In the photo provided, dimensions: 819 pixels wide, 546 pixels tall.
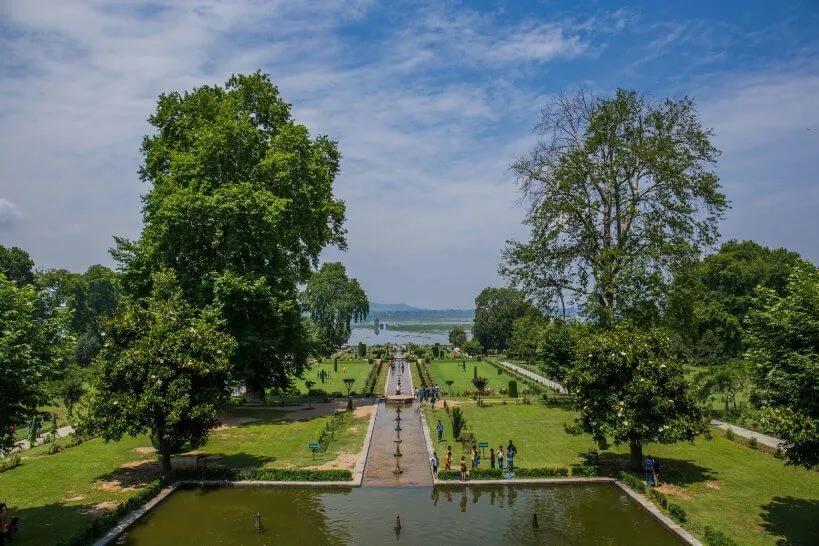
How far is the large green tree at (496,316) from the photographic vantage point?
9812 cm

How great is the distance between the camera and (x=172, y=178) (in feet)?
118

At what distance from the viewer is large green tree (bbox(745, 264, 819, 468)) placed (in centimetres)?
1622

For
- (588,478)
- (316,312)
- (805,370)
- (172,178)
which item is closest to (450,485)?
(588,478)

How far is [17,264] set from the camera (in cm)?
7181

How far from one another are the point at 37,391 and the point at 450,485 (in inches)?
598

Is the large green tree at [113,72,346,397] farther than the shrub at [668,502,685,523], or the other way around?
the large green tree at [113,72,346,397]

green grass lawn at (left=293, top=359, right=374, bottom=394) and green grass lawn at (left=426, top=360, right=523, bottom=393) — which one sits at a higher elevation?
green grass lawn at (left=426, top=360, right=523, bottom=393)

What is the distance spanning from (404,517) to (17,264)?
238ft

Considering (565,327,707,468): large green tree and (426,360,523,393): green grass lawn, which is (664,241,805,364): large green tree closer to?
(426,360,523,393): green grass lawn

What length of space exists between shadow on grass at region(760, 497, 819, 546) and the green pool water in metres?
3.22

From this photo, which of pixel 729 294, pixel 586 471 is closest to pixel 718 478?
pixel 586 471

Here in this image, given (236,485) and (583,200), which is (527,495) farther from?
(583,200)

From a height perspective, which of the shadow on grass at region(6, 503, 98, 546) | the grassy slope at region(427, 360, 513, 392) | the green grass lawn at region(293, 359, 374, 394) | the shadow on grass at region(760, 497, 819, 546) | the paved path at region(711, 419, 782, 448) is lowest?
the green grass lawn at region(293, 359, 374, 394)

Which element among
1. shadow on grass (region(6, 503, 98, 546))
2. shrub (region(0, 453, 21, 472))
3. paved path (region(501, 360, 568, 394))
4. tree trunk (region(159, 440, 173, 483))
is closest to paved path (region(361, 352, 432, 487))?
tree trunk (region(159, 440, 173, 483))
